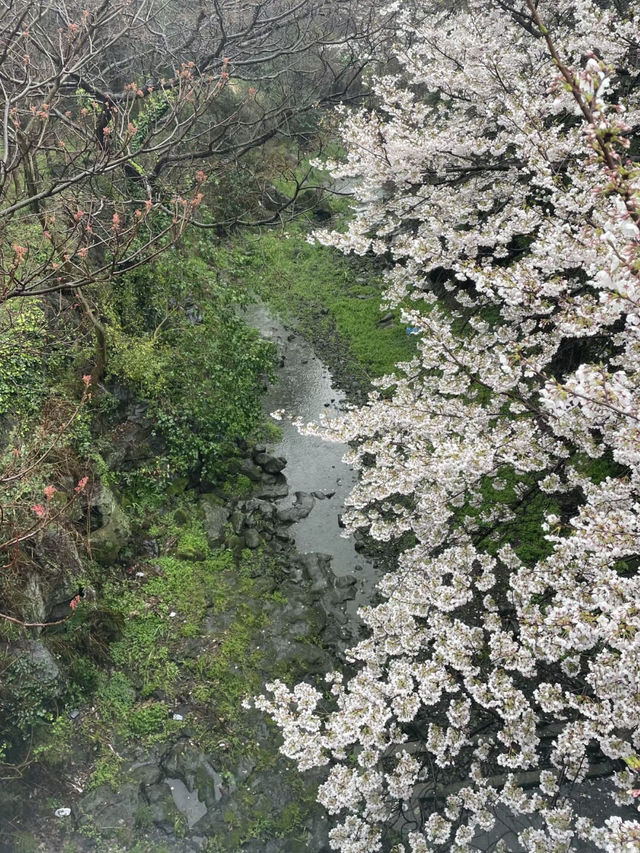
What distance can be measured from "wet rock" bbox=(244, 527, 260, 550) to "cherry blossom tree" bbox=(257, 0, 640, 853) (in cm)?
221

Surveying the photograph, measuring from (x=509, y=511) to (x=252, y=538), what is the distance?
14.3 feet

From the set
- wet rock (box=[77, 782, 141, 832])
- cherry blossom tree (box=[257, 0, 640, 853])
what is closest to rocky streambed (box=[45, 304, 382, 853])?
wet rock (box=[77, 782, 141, 832])

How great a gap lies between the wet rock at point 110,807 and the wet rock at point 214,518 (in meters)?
3.62

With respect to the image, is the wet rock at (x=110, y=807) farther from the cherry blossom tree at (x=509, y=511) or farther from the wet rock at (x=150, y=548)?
the wet rock at (x=150, y=548)

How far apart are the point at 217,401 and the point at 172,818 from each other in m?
5.93

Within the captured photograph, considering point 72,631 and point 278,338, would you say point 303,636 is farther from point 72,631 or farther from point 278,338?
point 278,338

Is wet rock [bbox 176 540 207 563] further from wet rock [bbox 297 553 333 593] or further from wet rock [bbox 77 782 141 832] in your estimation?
wet rock [bbox 77 782 141 832]

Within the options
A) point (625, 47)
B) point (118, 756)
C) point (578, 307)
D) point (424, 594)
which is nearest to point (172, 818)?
point (118, 756)

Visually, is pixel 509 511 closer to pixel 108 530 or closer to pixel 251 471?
pixel 251 471

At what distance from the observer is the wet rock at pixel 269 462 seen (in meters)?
10.5

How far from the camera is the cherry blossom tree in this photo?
13.2 ft

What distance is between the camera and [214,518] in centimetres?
938

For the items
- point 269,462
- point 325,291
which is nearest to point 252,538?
point 269,462

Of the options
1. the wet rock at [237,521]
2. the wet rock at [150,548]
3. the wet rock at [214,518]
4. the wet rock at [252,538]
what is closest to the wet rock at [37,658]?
the wet rock at [150,548]
